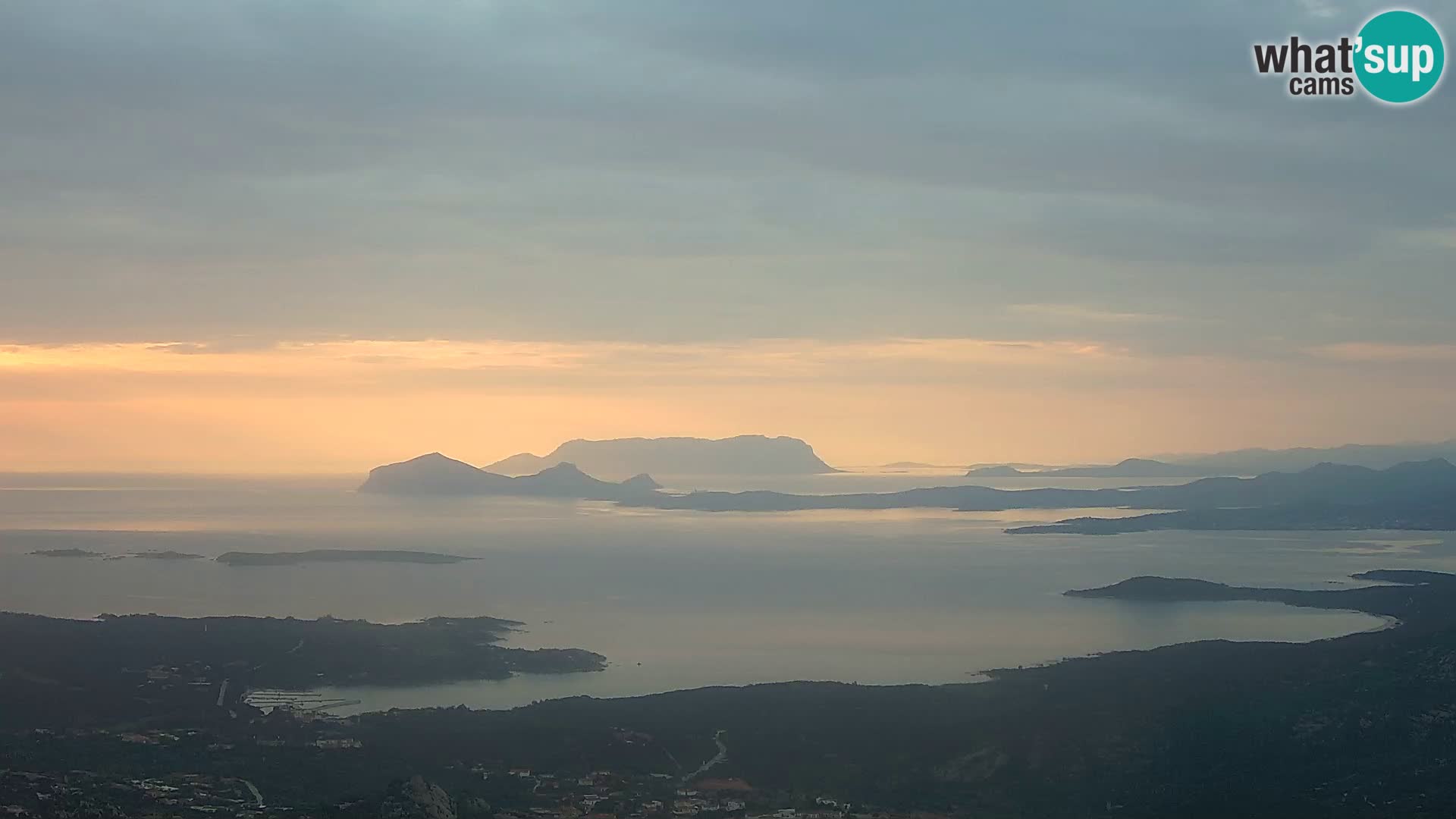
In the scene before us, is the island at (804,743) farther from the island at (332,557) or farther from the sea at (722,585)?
the island at (332,557)

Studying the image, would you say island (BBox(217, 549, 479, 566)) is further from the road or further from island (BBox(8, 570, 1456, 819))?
the road

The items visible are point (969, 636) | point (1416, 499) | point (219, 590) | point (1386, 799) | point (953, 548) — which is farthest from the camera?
point (1416, 499)

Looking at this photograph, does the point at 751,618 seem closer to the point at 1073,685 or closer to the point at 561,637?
the point at 561,637

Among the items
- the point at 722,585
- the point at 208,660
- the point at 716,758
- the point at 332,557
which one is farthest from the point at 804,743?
the point at 332,557

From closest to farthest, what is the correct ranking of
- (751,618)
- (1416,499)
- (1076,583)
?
1. (751,618)
2. (1076,583)
3. (1416,499)

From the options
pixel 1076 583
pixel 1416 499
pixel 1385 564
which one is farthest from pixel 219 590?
pixel 1416 499

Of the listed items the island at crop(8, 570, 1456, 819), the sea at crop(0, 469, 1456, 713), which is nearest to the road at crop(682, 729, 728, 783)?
the island at crop(8, 570, 1456, 819)

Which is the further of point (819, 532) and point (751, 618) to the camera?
point (819, 532)
